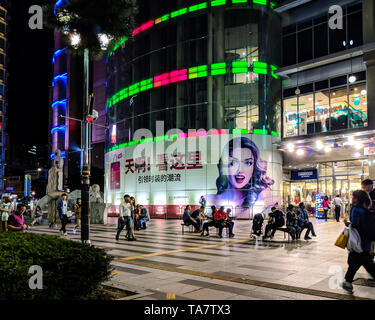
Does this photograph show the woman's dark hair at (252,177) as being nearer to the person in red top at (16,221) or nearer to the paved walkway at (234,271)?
the paved walkway at (234,271)

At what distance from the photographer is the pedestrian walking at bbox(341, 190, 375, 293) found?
21.1 feet

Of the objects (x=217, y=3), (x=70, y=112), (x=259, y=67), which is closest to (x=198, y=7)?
(x=217, y=3)

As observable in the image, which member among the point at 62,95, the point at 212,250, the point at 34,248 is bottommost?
the point at 212,250

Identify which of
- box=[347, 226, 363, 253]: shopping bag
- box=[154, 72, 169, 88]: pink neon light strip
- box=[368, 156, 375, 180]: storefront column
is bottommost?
box=[347, 226, 363, 253]: shopping bag

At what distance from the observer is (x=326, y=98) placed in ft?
94.1

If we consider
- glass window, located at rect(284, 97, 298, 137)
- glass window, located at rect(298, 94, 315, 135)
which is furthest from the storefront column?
glass window, located at rect(284, 97, 298, 137)

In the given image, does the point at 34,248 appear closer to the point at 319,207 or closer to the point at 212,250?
the point at 212,250

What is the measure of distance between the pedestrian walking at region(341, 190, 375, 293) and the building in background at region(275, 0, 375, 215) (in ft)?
63.9

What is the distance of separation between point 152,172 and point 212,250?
2071 centimetres

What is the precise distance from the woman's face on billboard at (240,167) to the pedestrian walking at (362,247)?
2139 centimetres

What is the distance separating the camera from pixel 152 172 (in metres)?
31.9

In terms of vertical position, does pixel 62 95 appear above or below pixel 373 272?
above

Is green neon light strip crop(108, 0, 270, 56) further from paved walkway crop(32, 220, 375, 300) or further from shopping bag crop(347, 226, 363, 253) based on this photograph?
shopping bag crop(347, 226, 363, 253)
